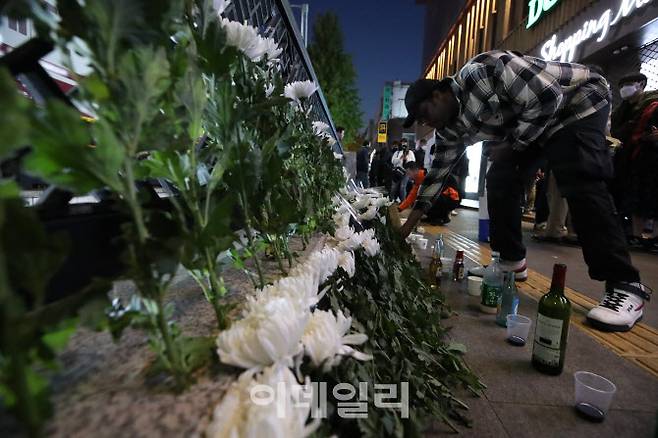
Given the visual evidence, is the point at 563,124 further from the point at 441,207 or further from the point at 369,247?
the point at 441,207

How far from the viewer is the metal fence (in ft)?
4.99

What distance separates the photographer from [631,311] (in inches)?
71.9

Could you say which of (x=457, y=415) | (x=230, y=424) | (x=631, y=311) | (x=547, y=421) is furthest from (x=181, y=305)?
(x=631, y=311)

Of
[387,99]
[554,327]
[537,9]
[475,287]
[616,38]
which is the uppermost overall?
[387,99]

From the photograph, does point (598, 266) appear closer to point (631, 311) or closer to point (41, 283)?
point (631, 311)

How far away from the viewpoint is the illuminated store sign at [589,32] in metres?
4.45

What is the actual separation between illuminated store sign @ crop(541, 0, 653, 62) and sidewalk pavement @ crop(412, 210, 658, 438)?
4.20m

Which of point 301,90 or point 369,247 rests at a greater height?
point 301,90

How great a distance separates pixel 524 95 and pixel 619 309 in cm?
118

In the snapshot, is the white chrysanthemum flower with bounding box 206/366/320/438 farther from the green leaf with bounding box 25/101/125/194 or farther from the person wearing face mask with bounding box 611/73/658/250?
the person wearing face mask with bounding box 611/73/658/250

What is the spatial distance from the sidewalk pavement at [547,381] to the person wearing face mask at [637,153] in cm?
269

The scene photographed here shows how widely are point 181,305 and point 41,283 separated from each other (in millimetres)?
474

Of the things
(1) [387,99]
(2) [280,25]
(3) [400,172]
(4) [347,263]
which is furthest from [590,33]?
(1) [387,99]

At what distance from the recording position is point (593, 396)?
115 cm
